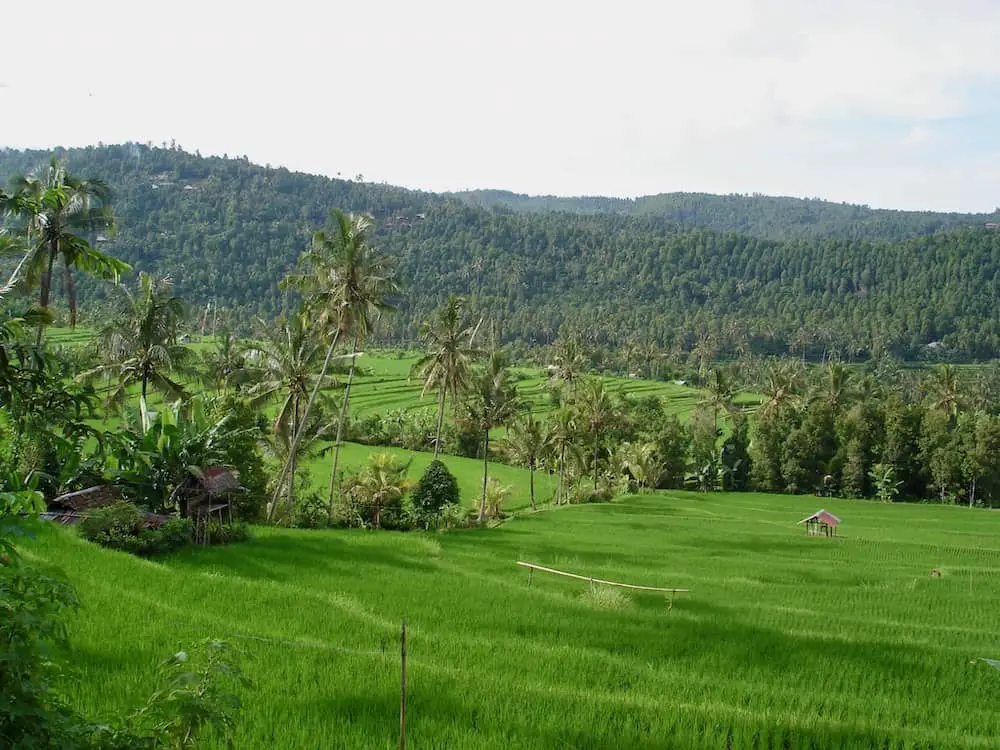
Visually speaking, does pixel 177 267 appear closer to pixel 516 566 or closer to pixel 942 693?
pixel 516 566

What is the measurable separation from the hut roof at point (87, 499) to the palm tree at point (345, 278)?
28.9ft

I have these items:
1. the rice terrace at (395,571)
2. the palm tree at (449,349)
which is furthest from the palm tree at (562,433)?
the palm tree at (449,349)

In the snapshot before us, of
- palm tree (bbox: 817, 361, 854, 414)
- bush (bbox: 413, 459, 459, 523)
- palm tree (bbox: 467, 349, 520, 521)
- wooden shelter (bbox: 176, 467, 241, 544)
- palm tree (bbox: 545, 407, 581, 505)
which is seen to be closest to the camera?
wooden shelter (bbox: 176, 467, 241, 544)

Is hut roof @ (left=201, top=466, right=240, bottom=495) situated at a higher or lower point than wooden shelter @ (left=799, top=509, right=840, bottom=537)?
higher

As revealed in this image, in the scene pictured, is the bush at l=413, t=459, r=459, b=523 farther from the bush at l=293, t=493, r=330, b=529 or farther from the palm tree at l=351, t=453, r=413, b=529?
the bush at l=293, t=493, r=330, b=529

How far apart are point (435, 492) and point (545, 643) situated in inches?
1081

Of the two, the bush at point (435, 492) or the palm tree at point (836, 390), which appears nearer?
the bush at point (435, 492)

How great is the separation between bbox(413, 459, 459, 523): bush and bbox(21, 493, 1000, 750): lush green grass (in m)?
13.2

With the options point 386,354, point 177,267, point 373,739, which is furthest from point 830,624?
point 177,267

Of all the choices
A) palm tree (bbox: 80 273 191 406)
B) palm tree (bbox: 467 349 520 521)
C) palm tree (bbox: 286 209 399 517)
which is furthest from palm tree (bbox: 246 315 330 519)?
palm tree (bbox: 467 349 520 521)

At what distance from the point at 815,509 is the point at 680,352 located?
116 metres

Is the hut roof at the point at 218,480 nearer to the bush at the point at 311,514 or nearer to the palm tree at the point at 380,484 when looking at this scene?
the bush at the point at 311,514

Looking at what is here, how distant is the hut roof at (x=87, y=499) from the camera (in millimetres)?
21297

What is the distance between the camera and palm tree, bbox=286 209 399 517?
30.7m
